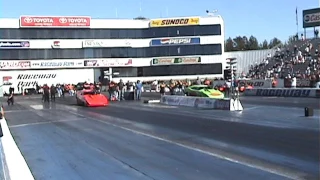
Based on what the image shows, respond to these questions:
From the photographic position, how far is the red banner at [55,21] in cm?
8247

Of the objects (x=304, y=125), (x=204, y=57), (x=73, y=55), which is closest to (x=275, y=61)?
(x=204, y=57)

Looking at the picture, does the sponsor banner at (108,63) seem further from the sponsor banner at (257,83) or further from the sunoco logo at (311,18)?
the sponsor banner at (257,83)

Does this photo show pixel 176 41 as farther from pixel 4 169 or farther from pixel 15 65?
pixel 4 169

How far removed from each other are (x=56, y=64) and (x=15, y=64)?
6899mm

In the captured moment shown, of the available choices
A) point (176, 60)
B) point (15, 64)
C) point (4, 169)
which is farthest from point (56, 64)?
point (4, 169)

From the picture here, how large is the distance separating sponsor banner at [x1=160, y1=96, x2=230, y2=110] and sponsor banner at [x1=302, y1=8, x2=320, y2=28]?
139 feet

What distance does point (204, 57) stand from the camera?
89.8 m

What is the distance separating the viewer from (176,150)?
468 inches

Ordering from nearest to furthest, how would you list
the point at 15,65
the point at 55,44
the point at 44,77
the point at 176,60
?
the point at 15,65 → the point at 44,77 → the point at 55,44 → the point at 176,60

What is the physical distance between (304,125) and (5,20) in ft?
237

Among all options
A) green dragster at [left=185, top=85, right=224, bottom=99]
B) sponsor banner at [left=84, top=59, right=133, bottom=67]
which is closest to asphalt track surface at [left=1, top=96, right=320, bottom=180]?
green dragster at [left=185, top=85, right=224, bottom=99]

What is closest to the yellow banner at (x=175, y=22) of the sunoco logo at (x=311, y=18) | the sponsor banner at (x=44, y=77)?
the sponsor banner at (x=44, y=77)

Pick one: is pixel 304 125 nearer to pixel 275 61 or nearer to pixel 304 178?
pixel 304 178

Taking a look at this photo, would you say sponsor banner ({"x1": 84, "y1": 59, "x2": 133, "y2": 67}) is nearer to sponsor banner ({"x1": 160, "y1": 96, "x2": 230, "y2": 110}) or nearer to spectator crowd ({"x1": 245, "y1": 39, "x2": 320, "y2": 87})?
spectator crowd ({"x1": 245, "y1": 39, "x2": 320, "y2": 87})
